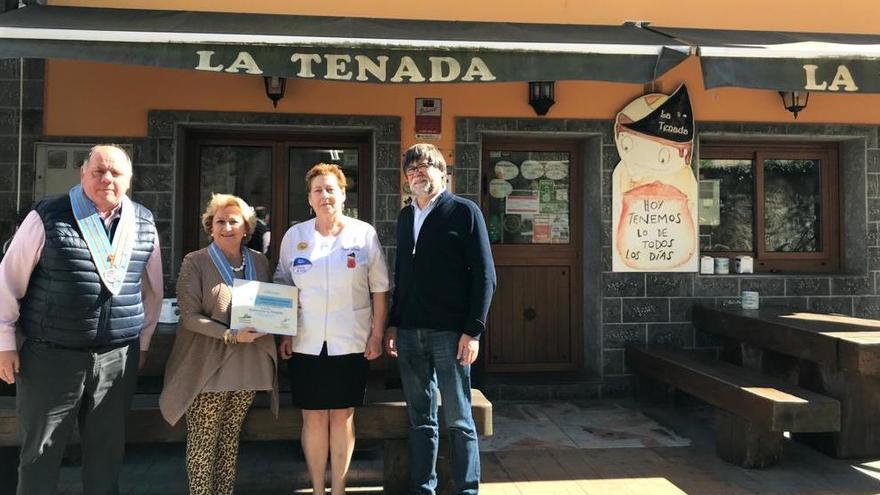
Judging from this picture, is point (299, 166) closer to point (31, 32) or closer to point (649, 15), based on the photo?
point (31, 32)

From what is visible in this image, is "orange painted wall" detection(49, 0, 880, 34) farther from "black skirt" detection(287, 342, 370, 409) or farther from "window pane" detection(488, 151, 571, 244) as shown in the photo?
"black skirt" detection(287, 342, 370, 409)

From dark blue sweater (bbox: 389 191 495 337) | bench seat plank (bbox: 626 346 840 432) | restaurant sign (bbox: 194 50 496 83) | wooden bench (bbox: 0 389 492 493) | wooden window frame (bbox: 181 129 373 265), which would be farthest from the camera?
wooden window frame (bbox: 181 129 373 265)

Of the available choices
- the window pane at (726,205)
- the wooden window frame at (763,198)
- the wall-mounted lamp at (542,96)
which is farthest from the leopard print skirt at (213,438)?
the wooden window frame at (763,198)

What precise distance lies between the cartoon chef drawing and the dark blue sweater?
2.97m

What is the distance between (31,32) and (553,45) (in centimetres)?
321

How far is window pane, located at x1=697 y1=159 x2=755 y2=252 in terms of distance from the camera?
6.21 meters

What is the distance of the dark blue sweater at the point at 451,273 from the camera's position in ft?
10.5

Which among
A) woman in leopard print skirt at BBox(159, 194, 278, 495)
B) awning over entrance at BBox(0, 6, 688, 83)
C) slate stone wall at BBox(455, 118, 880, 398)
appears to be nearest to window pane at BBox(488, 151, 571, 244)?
slate stone wall at BBox(455, 118, 880, 398)

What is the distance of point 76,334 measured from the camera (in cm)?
274

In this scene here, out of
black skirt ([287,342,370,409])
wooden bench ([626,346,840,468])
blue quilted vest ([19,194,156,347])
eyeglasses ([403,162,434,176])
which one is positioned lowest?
wooden bench ([626,346,840,468])

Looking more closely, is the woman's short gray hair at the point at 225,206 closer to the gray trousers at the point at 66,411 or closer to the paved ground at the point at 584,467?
the gray trousers at the point at 66,411

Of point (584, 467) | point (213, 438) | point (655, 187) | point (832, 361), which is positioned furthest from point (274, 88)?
point (832, 361)

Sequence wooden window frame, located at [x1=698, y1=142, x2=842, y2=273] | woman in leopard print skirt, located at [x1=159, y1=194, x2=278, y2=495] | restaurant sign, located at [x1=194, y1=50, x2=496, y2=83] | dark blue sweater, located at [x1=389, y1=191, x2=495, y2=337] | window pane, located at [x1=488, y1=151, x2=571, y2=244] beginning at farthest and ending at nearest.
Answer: wooden window frame, located at [x1=698, y1=142, x2=842, y2=273]
window pane, located at [x1=488, y1=151, x2=571, y2=244]
restaurant sign, located at [x1=194, y1=50, x2=496, y2=83]
dark blue sweater, located at [x1=389, y1=191, x2=495, y2=337]
woman in leopard print skirt, located at [x1=159, y1=194, x2=278, y2=495]

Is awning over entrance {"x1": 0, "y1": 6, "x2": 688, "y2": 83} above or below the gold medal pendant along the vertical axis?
above
